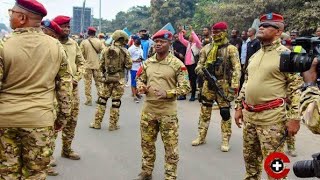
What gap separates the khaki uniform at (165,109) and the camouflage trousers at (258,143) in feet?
3.04

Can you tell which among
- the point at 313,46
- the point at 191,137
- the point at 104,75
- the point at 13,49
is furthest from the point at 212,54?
the point at 313,46

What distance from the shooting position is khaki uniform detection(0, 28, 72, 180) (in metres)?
3.38

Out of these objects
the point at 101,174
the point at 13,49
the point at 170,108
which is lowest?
the point at 101,174

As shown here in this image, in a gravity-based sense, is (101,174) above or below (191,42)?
below

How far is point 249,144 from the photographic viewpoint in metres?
4.41

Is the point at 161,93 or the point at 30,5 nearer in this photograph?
the point at 30,5

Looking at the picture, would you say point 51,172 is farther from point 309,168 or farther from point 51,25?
point 309,168

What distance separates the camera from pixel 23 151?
3533 millimetres

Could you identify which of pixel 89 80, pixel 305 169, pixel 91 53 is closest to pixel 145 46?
pixel 91 53

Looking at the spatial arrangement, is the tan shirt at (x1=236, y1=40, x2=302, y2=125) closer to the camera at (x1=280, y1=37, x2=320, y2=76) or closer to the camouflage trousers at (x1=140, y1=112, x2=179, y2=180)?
the camouflage trousers at (x1=140, y1=112, x2=179, y2=180)

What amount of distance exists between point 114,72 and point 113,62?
0.21 metres

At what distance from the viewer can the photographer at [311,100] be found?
7.55ft

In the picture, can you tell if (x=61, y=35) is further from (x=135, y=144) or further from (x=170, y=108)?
(x=135, y=144)

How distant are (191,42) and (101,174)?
7.03 metres
